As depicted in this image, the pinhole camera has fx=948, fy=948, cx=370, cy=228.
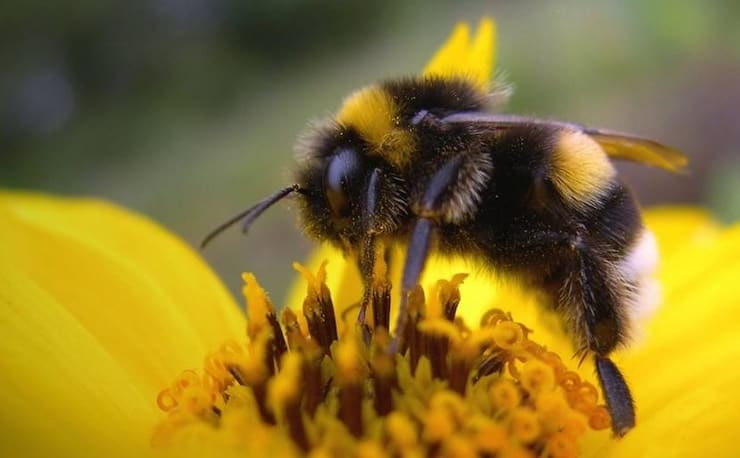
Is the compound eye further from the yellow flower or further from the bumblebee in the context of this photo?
the yellow flower

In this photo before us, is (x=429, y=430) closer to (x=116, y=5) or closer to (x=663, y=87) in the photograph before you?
(x=663, y=87)

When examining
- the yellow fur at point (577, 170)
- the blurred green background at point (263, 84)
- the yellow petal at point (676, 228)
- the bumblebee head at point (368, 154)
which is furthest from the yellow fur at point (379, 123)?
the blurred green background at point (263, 84)

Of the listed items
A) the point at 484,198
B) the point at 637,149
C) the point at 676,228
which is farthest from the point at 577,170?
the point at 676,228

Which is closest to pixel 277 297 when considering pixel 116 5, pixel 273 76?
pixel 273 76

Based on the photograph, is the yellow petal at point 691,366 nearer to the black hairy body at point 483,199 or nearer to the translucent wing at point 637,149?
the black hairy body at point 483,199

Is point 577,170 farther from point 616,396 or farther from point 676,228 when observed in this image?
point 676,228

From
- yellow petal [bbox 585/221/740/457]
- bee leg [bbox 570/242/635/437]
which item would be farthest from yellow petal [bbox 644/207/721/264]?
bee leg [bbox 570/242/635/437]

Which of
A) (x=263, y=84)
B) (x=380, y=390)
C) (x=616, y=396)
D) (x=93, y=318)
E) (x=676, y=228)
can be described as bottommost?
(x=263, y=84)
